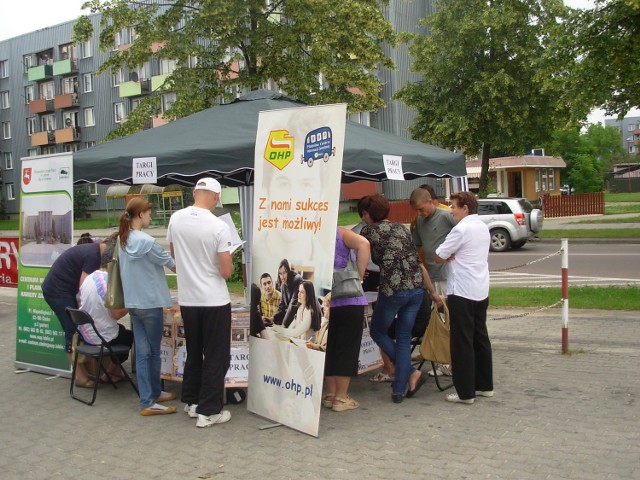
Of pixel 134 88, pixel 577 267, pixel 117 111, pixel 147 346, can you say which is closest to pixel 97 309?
pixel 147 346

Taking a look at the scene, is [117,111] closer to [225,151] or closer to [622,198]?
[622,198]

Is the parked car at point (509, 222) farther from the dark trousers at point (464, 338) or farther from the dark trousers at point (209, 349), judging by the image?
the dark trousers at point (209, 349)

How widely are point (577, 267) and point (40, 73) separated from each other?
5108 cm

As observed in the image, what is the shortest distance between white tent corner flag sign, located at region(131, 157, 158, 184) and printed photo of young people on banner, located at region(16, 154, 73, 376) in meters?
0.77

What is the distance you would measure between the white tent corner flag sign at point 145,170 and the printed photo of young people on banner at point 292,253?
1.58m

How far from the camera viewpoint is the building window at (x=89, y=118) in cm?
5512

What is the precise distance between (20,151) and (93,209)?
38.8 feet

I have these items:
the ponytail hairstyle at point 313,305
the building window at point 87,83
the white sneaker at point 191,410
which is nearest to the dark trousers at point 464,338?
the ponytail hairstyle at point 313,305

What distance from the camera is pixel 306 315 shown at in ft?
17.4

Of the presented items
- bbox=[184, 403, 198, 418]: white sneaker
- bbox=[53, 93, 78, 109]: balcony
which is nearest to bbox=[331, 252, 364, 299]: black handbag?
bbox=[184, 403, 198, 418]: white sneaker

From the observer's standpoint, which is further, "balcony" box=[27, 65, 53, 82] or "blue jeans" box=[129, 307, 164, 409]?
"balcony" box=[27, 65, 53, 82]

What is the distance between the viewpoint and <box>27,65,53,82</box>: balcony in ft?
183

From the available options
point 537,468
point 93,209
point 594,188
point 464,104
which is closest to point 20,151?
point 93,209

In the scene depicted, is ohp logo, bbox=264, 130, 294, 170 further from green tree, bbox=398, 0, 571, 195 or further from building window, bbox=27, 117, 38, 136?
building window, bbox=27, 117, 38, 136
